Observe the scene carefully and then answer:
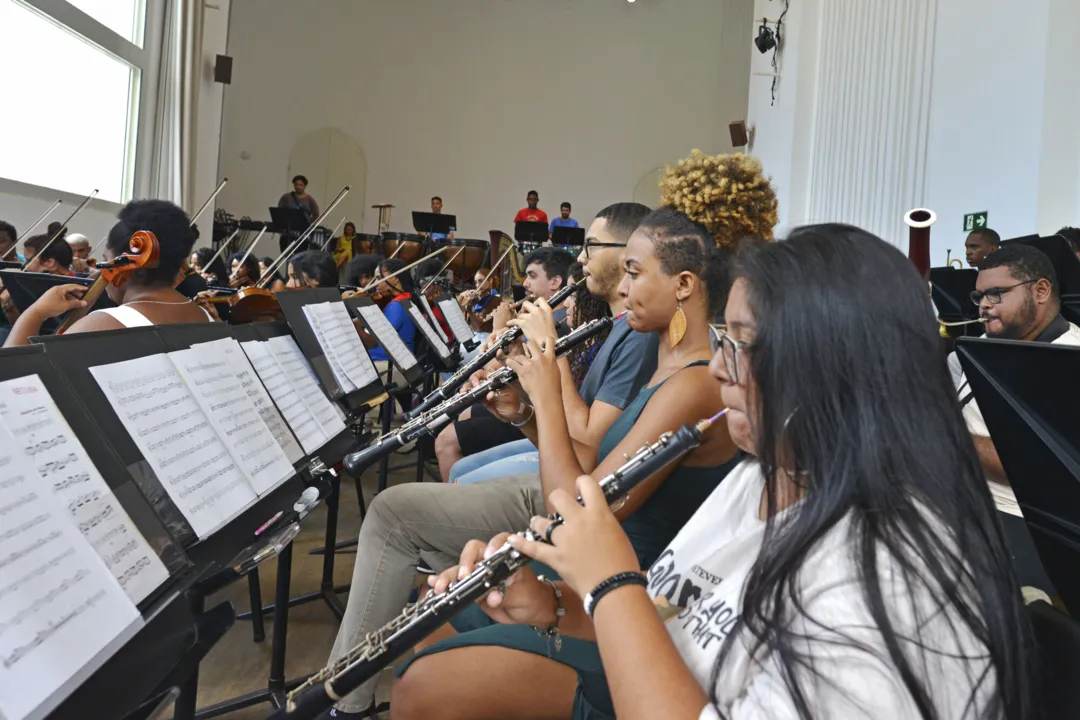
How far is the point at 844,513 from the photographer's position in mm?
801

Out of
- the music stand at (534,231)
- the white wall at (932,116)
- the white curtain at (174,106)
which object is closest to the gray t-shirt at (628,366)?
the white wall at (932,116)

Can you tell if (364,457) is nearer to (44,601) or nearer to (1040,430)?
(44,601)

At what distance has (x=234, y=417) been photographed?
1.49m

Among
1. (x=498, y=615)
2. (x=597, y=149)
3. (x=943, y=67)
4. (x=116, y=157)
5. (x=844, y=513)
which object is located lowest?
(x=498, y=615)

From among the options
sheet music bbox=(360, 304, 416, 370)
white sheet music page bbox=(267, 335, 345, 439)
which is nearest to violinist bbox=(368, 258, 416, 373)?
sheet music bbox=(360, 304, 416, 370)

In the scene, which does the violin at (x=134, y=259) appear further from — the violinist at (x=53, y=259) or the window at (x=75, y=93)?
the window at (x=75, y=93)

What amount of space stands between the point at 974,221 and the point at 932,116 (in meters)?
1.06

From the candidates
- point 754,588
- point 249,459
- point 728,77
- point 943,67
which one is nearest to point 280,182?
point 728,77

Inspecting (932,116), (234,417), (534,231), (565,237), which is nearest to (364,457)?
(234,417)

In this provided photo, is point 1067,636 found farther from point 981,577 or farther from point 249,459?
point 249,459

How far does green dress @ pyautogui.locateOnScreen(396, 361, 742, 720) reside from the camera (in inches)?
47.8

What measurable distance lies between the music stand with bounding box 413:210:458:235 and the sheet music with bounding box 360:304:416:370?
705cm

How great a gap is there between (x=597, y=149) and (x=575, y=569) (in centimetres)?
1285

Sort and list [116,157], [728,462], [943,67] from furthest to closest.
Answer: [116,157]
[943,67]
[728,462]
